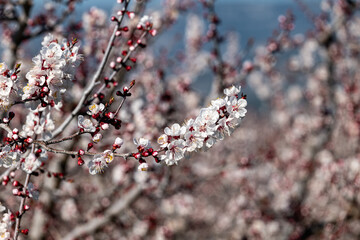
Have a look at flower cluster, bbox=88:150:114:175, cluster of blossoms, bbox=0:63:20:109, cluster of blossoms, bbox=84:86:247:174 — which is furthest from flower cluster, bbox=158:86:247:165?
cluster of blossoms, bbox=0:63:20:109

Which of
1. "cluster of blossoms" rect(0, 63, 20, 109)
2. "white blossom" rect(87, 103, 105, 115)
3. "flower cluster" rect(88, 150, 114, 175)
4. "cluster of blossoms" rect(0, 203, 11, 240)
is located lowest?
"cluster of blossoms" rect(0, 203, 11, 240)

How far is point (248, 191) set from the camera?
7.02 metres

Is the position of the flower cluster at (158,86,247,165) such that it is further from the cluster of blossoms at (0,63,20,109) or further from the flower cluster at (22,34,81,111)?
the cluster of blossoms at (0,63,20,109)

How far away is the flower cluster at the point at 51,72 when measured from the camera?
1.83m

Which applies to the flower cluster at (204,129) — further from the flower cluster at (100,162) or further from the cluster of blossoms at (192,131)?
the flower cluster at (100,162)

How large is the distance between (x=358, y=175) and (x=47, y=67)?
5593 mm

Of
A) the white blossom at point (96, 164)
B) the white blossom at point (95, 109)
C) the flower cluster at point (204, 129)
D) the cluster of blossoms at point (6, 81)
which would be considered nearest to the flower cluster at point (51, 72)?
the cluster of blossoms at point (6, 81)

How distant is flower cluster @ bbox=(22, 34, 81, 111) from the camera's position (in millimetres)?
1830

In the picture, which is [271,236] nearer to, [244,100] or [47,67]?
[244,100]

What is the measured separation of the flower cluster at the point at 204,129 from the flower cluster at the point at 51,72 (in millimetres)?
709

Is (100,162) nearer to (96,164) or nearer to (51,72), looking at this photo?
(96,164)

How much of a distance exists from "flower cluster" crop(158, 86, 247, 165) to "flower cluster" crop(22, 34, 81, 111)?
0.71m

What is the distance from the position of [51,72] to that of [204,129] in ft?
3.21

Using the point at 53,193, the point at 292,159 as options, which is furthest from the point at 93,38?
the point at 292,159
